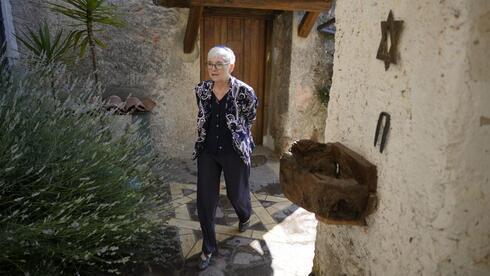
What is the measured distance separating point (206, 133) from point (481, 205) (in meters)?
2.01

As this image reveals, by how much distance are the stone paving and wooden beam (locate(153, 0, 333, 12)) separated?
84.5 inches

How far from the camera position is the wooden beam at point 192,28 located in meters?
4.62

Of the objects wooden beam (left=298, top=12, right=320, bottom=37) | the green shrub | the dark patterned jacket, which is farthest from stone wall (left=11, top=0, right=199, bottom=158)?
the dark patterned jacket

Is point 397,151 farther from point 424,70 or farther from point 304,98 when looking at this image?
point 304,98

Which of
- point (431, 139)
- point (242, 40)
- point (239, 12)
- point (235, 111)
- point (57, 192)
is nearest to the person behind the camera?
point (431, 139)

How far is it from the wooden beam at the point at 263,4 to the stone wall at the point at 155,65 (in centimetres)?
42

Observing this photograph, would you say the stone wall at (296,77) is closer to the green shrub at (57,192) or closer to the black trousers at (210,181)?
the black trousers at (210,181)

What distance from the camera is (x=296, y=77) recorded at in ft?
18.0

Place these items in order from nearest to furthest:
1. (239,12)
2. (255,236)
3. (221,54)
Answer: (221,54), (255,236), (239,12)

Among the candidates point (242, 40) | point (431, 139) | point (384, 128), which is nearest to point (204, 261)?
point (384, 128)

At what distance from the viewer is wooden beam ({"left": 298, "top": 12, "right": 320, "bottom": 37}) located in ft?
16.4

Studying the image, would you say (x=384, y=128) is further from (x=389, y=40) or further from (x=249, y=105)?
(x=249, y=105)

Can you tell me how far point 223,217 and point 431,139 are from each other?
283 cm

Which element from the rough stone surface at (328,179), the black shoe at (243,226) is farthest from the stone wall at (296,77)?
the rough stone surface at (328,179)
